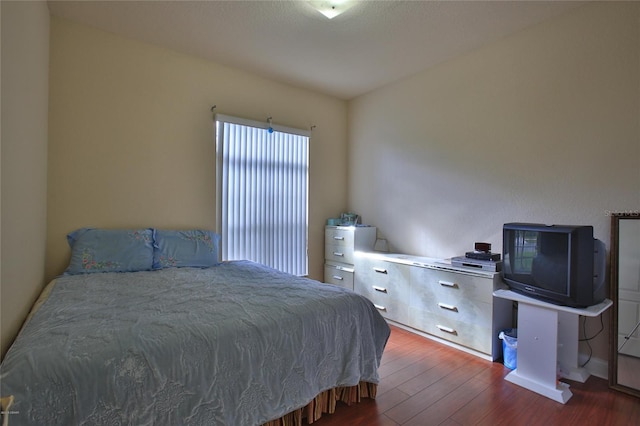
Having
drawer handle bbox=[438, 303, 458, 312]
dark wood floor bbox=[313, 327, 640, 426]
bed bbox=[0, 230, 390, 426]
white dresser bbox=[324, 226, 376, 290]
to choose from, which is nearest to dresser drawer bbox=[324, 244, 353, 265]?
white dresser bbox=[324, 226, 376, 290]

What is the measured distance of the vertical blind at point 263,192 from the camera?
131 inches

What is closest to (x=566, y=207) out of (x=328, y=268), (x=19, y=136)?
(x=328, y=268)

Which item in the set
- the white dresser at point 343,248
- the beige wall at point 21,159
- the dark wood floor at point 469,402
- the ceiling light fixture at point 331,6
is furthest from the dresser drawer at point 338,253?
the beige wall at point 21,159

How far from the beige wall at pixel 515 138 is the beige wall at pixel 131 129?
66.4 inches

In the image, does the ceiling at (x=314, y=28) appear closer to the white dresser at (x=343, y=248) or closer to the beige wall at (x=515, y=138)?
the beige wall at (x=515, y=138)

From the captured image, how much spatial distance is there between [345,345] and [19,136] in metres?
2.01

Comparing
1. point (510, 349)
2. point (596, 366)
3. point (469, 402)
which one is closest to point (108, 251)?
point (469, 402)

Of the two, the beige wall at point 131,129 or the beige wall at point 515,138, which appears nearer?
the beige wall at point 515,138

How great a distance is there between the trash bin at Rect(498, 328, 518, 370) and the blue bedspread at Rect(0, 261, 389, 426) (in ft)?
3.63

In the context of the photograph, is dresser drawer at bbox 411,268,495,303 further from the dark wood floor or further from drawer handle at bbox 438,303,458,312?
the dark wood floor

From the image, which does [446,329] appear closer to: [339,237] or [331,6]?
[339,237]

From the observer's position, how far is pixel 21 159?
62.5 inches

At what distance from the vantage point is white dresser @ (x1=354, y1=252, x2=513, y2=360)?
8.39 feet

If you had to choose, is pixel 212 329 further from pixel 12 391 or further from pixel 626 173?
pixel 626 173
